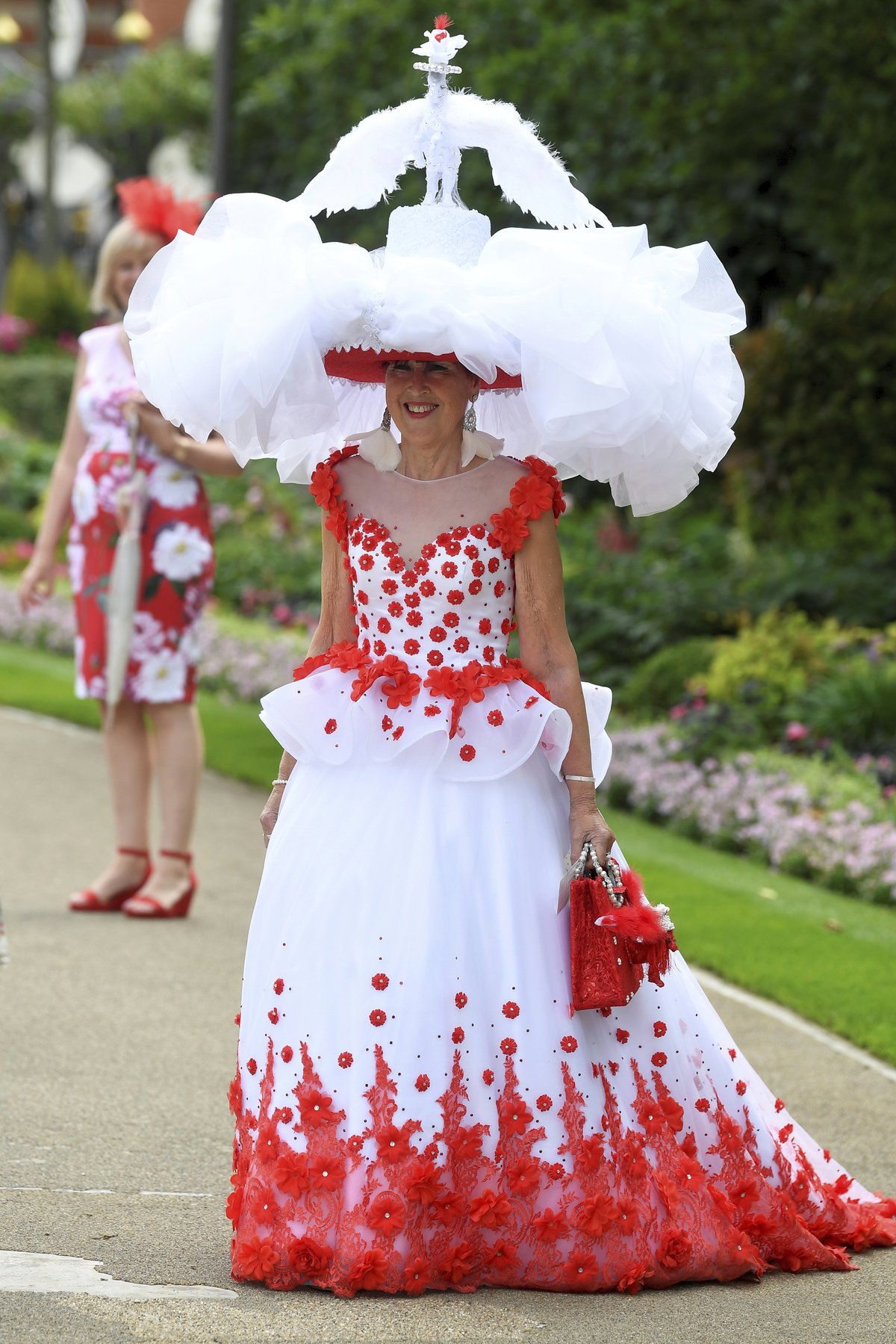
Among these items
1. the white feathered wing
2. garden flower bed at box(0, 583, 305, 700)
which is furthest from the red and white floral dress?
garden flower bed at box(0, 583, 305, 700)

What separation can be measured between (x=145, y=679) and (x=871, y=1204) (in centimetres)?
337

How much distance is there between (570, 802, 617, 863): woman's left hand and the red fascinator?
334 centimetres

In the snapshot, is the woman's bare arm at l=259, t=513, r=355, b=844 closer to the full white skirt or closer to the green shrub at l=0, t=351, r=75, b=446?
the full white skirt

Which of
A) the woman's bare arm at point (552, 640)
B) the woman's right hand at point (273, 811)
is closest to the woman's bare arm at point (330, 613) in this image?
the woman's right hand at point (273, 811)

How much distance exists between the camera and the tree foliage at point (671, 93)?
35.9 feet

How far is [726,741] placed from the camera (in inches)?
364

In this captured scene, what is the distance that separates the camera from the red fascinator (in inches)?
250

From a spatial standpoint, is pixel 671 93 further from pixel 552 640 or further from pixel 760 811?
pixel 552 640

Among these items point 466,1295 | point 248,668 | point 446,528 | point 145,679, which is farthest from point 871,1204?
point 248,668

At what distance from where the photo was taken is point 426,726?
3.68m

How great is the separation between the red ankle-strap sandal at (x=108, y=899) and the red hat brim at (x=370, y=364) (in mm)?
3144

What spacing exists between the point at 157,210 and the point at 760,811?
3754 mm

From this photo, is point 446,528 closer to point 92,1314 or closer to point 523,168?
point 523,168

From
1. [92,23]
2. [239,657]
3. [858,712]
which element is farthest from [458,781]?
Result: [92,23]
